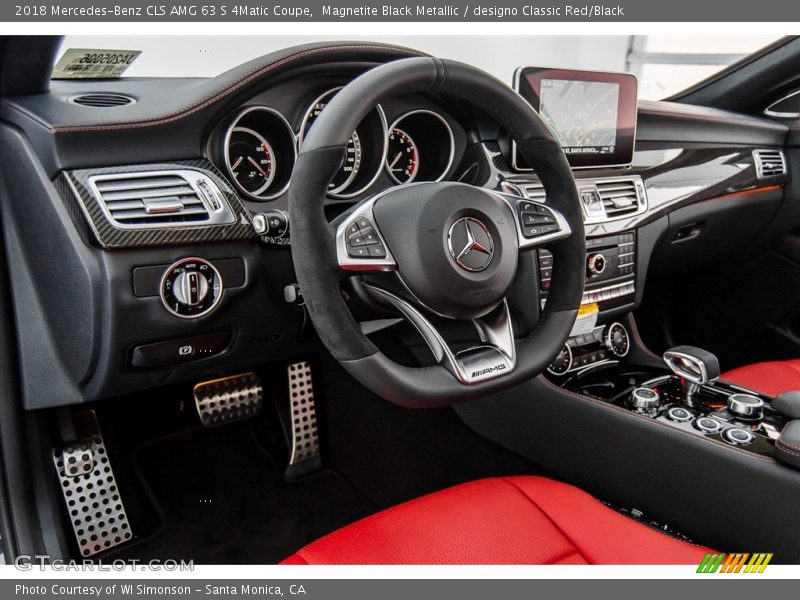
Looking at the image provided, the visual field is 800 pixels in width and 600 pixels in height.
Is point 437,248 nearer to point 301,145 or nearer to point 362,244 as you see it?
point 362,244

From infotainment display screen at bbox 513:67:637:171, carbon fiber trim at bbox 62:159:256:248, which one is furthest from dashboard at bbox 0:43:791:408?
infotainment display screen at bbox 513:67:637:171

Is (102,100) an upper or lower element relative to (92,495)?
upper

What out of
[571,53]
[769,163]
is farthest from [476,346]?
[571,53]

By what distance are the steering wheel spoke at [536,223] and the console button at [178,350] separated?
0.58 meters

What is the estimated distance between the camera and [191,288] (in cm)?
115

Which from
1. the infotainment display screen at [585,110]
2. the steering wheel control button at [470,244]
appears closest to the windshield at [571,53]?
the infotainment display screen at [585,110]

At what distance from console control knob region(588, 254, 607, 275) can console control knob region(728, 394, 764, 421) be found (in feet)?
1.36

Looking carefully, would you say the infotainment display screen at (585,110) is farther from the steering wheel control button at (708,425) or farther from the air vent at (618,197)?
the steering wheel control button at (708,425)

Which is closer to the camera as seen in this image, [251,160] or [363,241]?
[363,241]

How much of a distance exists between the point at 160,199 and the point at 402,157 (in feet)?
1.74

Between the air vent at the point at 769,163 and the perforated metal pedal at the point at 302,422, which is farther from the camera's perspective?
the air vent at the point at 769,163

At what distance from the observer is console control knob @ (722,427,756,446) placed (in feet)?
4.00

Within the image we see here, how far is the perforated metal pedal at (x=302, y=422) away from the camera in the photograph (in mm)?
1773

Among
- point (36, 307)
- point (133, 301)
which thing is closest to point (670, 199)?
point (133, 301)
